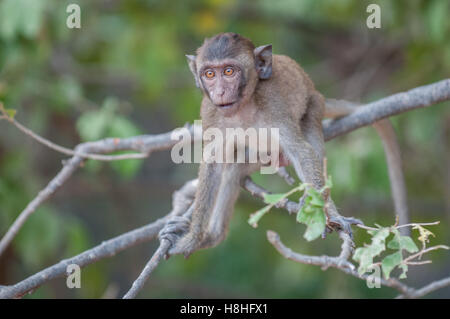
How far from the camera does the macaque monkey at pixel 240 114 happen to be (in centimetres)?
490

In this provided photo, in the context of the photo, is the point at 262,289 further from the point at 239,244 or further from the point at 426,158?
the point at 426,158

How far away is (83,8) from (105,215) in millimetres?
5202


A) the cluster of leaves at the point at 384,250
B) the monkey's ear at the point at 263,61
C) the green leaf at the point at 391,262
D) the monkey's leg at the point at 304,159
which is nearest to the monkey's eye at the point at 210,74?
the monkey's ear at the point at 263,61

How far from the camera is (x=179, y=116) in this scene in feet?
33.0

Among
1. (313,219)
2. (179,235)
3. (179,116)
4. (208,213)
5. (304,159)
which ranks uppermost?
(179,116)

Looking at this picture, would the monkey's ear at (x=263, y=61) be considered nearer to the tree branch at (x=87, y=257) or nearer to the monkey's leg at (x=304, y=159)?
the monkey's leg at (x=304, y=159)

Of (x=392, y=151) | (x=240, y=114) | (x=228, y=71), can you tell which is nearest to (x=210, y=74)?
(x=228, y=71)

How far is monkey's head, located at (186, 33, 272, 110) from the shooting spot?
15.9 feet

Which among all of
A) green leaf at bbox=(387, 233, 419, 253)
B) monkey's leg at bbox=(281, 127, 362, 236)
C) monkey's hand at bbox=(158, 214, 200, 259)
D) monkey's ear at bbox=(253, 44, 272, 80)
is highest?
monkey's ear at bbox=(253, 44, 272, 80)

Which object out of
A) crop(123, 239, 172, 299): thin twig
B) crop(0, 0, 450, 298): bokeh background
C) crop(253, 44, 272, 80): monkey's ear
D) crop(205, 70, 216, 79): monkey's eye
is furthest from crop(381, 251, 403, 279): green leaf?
crop(0, 0, 450, 298): bokeh background

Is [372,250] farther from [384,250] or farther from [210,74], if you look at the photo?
[210,74]

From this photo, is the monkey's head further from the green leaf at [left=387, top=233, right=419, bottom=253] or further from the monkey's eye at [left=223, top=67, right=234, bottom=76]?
the green leaf at [left=387, top=233, right=419, bottom=253]

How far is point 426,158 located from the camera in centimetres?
998

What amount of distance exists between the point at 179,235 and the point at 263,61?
1666 mm
